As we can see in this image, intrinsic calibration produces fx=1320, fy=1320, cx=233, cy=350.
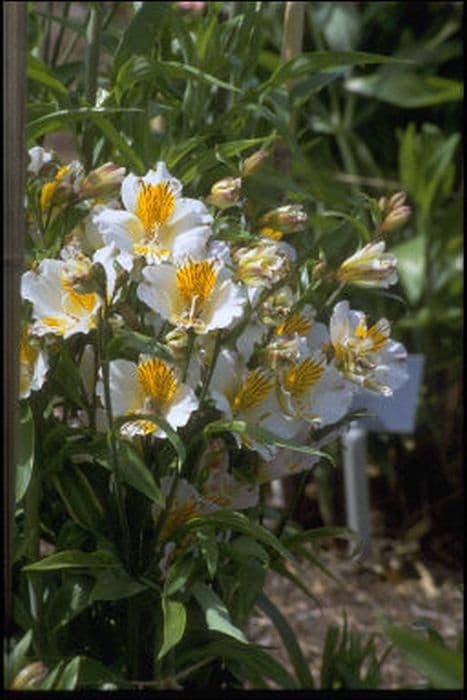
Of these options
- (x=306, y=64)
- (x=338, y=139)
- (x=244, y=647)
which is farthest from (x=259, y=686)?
(x=338, y=139)

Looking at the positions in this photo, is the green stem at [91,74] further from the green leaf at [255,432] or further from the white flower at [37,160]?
the green leaf at [255,432]

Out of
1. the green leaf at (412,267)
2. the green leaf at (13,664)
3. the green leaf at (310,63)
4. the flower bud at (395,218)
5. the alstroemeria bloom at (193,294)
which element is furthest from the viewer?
the green leaf at (412,267)

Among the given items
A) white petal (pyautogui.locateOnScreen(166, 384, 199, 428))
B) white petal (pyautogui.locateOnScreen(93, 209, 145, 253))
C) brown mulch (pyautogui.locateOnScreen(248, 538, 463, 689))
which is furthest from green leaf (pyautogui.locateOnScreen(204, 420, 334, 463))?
brown mulch (pyautogui.locateOnScreen(248, 538, 463, 689))

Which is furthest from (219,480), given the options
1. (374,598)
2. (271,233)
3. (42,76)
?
(374,598)

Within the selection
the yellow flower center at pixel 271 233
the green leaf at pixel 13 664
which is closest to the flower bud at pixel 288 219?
the yellow flower center at pixel 271 233

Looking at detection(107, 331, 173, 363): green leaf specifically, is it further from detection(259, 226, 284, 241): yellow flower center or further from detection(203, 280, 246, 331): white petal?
detection(259, 226, 284, 241): yellow flower center

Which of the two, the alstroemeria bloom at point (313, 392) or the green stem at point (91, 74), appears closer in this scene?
the alstroemeria bloom at point (313, 392)

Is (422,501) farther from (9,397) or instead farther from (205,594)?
(9,397)

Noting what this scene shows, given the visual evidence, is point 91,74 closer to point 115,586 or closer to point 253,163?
point 253,163
